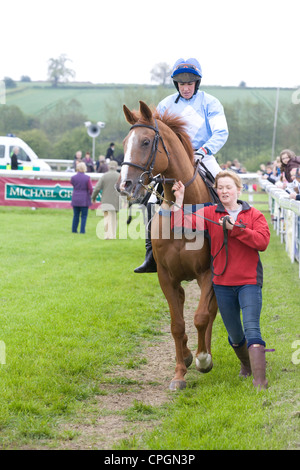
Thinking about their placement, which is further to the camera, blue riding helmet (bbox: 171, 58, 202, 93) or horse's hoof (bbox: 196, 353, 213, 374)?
blue riding helmet (bbox: 171, 58, 202, 93)

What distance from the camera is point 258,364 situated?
4262mm

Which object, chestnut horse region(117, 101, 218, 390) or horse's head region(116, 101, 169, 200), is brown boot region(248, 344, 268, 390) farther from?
horse's head region(116, 101, 169, 200)

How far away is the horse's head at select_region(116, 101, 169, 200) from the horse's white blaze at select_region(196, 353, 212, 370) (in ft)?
4.62

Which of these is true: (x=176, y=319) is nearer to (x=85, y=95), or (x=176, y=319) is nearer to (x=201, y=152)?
(x=201, y=152)

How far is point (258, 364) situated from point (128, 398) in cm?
104

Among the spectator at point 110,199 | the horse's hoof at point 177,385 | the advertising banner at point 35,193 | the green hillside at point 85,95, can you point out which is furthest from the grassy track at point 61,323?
the green hillside at point 85,95

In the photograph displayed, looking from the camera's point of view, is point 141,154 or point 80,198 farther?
point 80,198

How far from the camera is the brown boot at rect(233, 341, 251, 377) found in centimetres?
468

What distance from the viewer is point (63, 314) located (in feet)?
22.7

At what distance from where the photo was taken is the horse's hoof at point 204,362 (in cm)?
461

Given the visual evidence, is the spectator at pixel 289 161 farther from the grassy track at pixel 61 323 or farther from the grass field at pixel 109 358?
the grassy track at pixel 61 323

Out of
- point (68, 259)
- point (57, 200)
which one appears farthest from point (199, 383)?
point (57, 200)

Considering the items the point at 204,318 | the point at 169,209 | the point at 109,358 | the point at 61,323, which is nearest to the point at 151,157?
the point at 169,209
